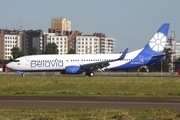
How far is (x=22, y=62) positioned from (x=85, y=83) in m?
24.7

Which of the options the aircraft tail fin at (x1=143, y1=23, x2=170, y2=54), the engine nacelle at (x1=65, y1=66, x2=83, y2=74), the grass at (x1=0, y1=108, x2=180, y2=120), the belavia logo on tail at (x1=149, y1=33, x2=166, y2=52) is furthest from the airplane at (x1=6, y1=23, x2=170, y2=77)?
the grass at (x1=0, y1=108, x2=180, y2=120)

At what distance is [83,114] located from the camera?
23078mm

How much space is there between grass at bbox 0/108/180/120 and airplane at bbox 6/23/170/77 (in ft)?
148

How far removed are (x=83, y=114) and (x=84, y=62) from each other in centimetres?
4885

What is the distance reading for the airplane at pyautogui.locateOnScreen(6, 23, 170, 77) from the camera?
7094 cm

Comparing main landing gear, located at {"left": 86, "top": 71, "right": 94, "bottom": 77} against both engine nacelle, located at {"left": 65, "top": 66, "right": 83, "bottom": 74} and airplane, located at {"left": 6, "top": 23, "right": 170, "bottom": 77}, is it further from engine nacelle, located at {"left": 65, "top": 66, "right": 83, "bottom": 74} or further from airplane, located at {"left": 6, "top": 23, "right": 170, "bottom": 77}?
engine nacelle, located at {"left": 65, "top": 66, "right": 83, "bottom": 74}

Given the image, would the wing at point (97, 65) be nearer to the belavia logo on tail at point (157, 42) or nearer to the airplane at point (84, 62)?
the airplane at point (84, 62)

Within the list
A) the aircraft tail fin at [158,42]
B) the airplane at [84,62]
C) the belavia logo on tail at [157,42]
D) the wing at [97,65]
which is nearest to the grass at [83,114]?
the airplane at [84,62]

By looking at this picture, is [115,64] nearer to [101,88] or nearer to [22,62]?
[22,62]

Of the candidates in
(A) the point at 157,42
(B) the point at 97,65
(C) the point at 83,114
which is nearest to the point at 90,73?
(B) the point at 97,65

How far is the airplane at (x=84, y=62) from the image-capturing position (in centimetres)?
7094

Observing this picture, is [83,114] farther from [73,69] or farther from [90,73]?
[90,73]

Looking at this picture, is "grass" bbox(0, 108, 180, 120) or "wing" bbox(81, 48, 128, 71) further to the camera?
"wing" bbox(81, 48, 128, 71)

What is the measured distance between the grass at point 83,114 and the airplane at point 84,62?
45195mm
